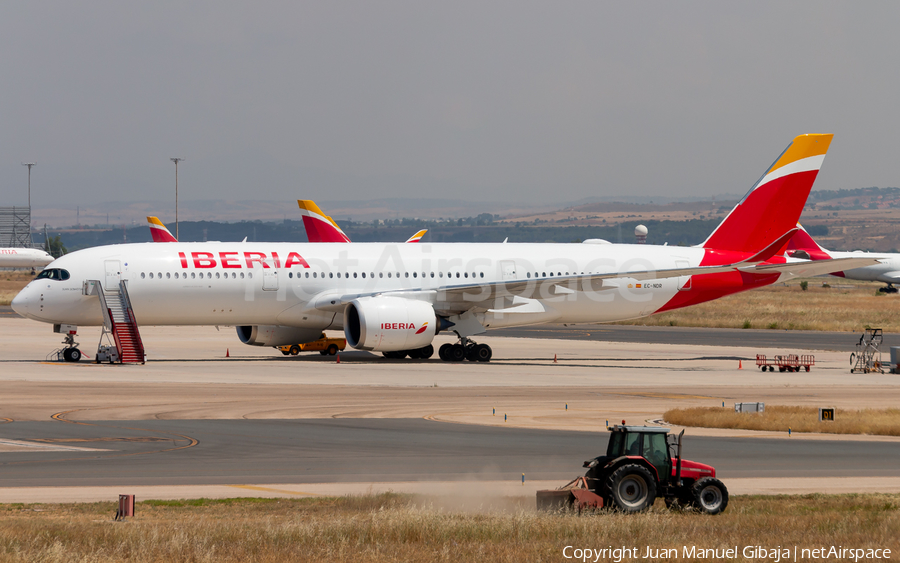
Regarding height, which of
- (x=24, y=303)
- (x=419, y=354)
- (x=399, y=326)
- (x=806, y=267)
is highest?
(x=806, y=267)

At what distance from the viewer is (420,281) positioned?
4681 centimetres

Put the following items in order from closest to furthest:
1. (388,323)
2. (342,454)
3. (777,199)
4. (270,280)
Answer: (342,454) → (388,323) → (270,280) → (777,199)

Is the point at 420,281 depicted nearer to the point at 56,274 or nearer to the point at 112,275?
the point at 112,275

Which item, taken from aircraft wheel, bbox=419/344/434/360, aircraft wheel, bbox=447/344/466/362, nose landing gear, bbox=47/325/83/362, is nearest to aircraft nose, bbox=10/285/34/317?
nose landing gear, bbox=47/325/83/362

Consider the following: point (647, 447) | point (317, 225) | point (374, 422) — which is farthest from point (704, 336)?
point (647, 447)

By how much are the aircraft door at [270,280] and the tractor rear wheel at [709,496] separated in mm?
29814

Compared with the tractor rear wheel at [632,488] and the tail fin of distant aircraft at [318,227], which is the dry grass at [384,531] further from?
the tail fin of distant aircraft at [318,227]

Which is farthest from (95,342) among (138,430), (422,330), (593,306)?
(138,430)

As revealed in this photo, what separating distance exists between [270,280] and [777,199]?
976 inches

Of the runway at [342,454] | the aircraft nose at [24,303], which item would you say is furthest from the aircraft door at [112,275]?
the runway at [342,454]

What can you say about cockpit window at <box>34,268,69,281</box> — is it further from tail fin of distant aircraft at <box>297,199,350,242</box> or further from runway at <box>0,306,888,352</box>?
runway at <box>0,306,888,352</box>

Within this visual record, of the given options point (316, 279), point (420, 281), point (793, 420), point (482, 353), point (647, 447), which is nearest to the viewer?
point (647, 447)

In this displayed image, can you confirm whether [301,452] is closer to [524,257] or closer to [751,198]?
[524,257]

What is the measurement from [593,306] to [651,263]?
3.67 metres
